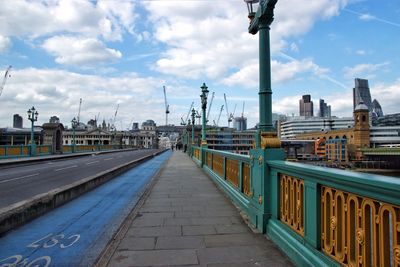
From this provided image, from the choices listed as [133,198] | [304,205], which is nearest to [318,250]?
[304,205]

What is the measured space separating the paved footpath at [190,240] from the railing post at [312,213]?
0.62 meters

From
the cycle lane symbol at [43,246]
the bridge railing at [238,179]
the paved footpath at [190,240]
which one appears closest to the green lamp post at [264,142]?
the paved footpath at [190,240]

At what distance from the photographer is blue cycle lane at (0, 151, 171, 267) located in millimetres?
5047

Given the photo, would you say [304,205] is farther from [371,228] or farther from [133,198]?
[133,198]

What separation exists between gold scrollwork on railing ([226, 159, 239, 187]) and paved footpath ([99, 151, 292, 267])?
91 centimetres

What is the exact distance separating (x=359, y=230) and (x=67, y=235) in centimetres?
518

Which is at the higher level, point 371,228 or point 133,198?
point 371,228

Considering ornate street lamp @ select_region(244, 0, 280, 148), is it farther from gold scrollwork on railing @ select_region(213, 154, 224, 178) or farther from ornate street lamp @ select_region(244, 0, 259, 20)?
gold scrollwork on railing @ select_region(213, 154, 224, 178)

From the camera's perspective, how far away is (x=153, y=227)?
22.3 feet

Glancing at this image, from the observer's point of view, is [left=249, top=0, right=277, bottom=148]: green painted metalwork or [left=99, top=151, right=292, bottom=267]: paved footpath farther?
[left=249, top=0, right=277, bottom=148]: green painted metalwork

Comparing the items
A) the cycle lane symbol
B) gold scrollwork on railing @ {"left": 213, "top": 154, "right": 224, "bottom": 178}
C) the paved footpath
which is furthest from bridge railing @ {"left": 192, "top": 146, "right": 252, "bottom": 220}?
the cycle lane symbol

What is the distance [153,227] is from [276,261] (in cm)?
287

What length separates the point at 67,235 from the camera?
6.41m

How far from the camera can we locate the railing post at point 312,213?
4070 millimetres
